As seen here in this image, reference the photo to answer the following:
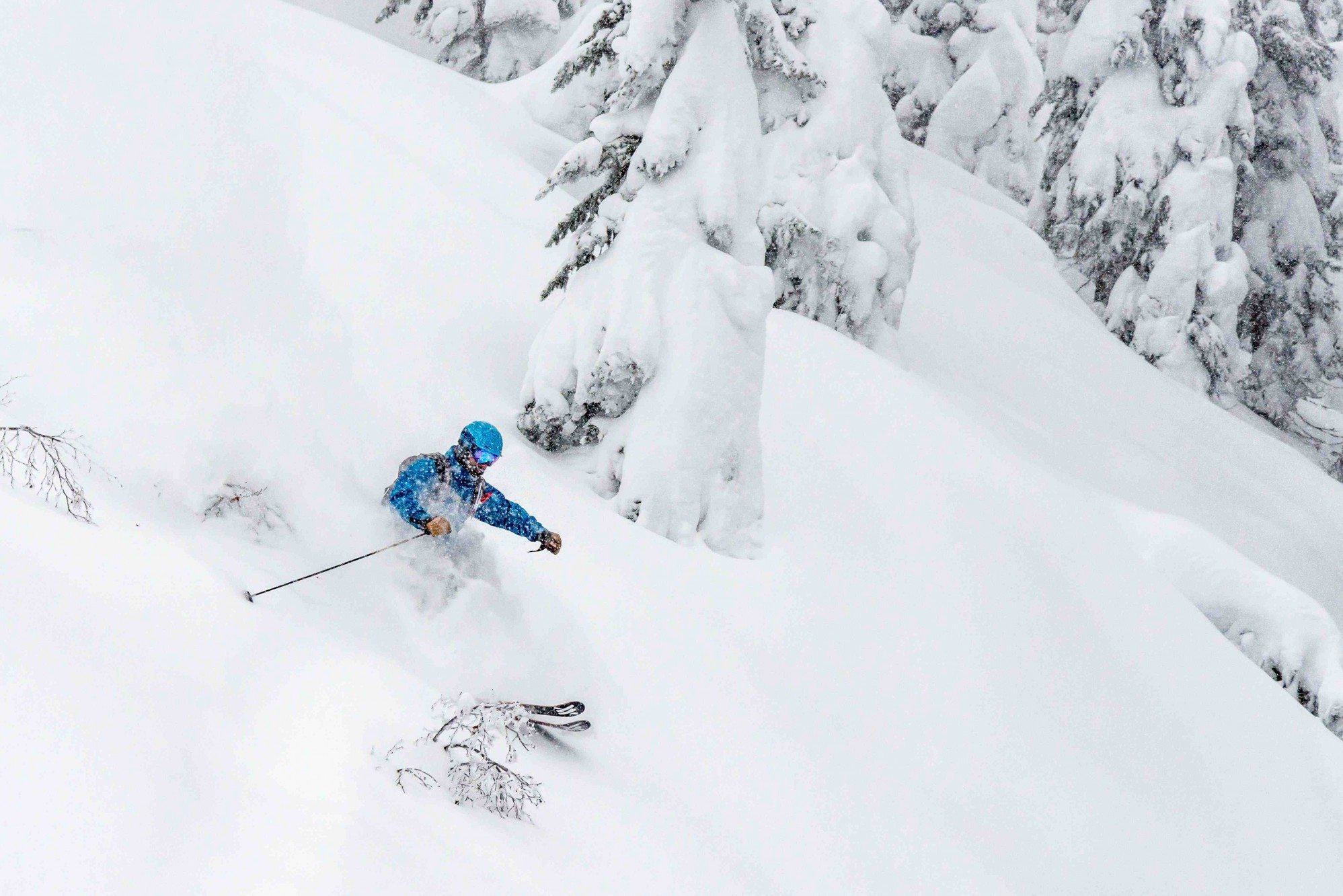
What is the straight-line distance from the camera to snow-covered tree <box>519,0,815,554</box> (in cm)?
785

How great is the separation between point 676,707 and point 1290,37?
65.3ft

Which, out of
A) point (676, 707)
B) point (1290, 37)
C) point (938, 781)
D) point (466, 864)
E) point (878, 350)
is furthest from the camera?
point (1290, 37)

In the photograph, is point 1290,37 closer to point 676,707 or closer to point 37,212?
point 676,707

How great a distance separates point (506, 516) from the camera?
20.4 feet

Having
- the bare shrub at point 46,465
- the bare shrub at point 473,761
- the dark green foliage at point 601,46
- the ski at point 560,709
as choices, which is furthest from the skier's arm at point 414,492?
the dark green foliage at point 601,46

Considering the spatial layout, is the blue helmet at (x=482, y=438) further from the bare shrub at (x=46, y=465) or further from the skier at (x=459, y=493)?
the bare shrub at (x=46, y=465)

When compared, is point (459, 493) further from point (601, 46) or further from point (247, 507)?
point (601, 46)

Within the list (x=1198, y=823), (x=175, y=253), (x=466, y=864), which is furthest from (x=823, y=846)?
(x=175, y=253)

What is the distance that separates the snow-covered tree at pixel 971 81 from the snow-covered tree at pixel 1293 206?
5794 millimetres

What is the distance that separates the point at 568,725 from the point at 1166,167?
59.0 feet

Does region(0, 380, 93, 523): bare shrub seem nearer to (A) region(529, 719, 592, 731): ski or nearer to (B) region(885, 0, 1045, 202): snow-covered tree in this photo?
(A) region(529, 719, 592, 731): ski

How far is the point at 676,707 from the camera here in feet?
19.6

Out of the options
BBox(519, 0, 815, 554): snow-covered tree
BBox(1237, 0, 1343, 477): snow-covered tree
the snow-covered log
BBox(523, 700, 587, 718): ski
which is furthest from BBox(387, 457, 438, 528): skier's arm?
BBox(1237, 0, 1343, 477): snow-covered tree

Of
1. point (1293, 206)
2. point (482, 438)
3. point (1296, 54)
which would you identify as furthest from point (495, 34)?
point (482, 438)
